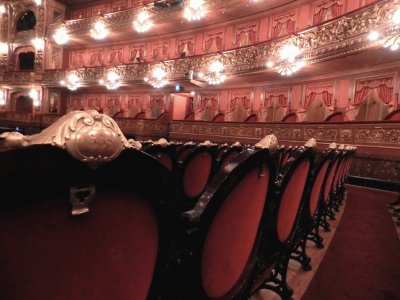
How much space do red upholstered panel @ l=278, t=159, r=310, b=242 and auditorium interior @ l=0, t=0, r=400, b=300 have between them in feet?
0.04

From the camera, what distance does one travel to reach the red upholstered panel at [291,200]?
1282mm

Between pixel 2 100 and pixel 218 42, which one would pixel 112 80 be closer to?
pixel 218 42

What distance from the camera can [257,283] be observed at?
1230mm

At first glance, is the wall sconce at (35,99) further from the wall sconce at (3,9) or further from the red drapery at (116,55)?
the wall sconce at (3,9)

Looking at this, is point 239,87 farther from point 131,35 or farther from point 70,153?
point 70,153

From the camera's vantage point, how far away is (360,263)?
196cm

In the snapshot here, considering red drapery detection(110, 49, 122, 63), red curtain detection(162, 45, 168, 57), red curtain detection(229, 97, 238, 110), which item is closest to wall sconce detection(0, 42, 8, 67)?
red drapery detection(110, 49, 122, 63)

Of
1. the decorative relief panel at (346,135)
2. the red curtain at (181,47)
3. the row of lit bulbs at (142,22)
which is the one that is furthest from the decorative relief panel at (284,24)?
the decorative relief panel at (346,135)

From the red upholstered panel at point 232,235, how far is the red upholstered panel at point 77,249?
22 cm

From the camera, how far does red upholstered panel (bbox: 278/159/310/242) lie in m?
1.28

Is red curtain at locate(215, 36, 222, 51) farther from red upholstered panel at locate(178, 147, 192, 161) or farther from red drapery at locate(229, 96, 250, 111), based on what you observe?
red upholstered panel at locate(178, 147, 192, 161)

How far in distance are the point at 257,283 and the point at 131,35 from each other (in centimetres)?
1457

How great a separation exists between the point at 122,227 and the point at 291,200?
111 cm

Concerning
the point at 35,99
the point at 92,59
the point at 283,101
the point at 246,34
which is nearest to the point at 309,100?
the point at 283,101
